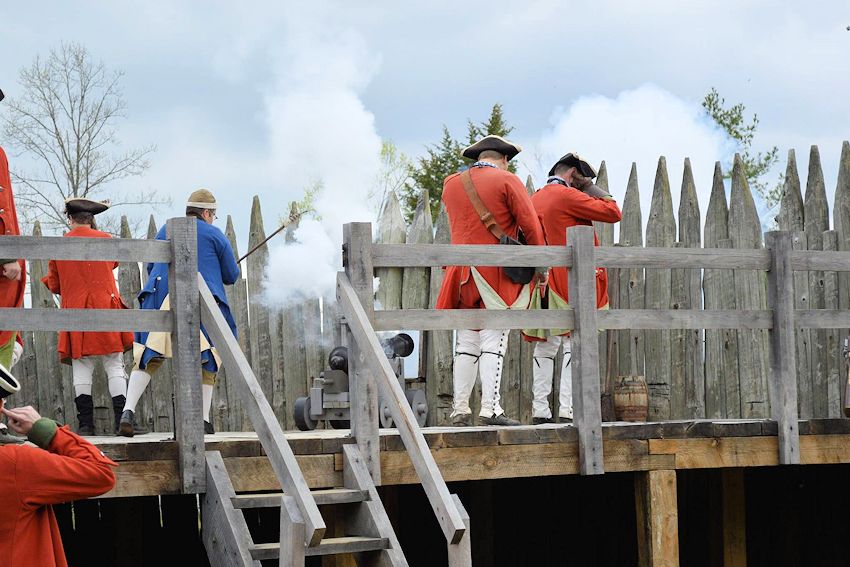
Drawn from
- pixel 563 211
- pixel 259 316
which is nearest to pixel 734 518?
pixel 563 211

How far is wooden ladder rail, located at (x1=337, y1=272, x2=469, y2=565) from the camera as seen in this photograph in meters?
6.04

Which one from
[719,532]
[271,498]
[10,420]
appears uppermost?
[10,420]

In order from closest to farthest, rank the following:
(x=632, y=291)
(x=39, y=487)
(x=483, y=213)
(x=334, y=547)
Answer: (x=39, y=487), (x=334, y=547), (x=483, y=213), (x=632, y=291)

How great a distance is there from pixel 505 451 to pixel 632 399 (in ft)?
5.57

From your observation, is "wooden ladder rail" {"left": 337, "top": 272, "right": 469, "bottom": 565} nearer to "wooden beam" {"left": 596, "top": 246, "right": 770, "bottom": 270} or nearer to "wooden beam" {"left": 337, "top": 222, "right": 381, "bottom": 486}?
"wooden beam" {"left": 337, "top": 222, "right": 381, "bottom": 486}

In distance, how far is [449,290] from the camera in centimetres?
838

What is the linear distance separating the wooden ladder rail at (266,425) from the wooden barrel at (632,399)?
311 cm

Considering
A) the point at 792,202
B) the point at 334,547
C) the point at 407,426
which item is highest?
the point at 792,202

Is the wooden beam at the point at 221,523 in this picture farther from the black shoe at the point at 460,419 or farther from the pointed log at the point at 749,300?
the pointed log at the point at 749,300

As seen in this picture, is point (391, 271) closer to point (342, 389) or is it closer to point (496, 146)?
point (342, 389)

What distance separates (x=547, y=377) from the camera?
8758 millimetres

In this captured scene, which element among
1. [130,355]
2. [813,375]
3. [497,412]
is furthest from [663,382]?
[130,355]

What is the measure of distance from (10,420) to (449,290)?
12.3 feet

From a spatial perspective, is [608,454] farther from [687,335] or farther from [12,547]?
[12,547]
